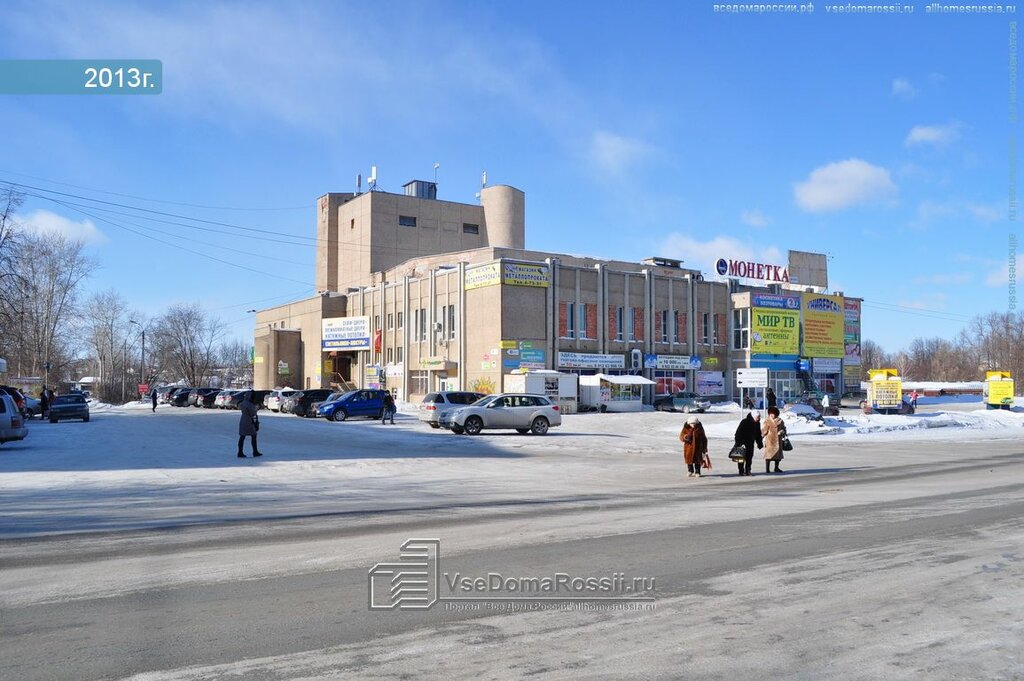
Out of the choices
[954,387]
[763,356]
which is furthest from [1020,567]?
[954,387]

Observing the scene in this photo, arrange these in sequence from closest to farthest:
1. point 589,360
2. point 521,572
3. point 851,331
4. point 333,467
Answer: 1. point 521,572
2. point 333,467
3. point 589,360
4. point 851,331

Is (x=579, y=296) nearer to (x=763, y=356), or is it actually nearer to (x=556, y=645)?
(x=763, y=356)

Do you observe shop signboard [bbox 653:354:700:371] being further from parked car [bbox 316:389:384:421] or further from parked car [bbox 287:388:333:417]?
parked car [bbox 287:388:333:417]

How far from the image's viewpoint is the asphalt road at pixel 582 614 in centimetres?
541

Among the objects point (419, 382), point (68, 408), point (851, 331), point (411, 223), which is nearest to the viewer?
point (68, 408)

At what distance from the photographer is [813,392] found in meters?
67.7

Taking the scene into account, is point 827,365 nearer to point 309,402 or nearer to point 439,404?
point 309,402

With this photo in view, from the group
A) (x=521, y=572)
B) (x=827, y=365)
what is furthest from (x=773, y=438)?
(x=827, y=365)

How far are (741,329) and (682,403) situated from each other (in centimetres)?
1300

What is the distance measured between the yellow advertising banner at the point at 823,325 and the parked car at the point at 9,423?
195ft

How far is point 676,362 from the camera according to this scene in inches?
2452

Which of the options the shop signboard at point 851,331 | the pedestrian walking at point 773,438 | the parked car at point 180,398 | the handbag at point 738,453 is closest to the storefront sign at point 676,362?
the shop signboard at point 851,331

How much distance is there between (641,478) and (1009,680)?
1366 centimetres

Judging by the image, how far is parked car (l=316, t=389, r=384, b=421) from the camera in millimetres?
42906
